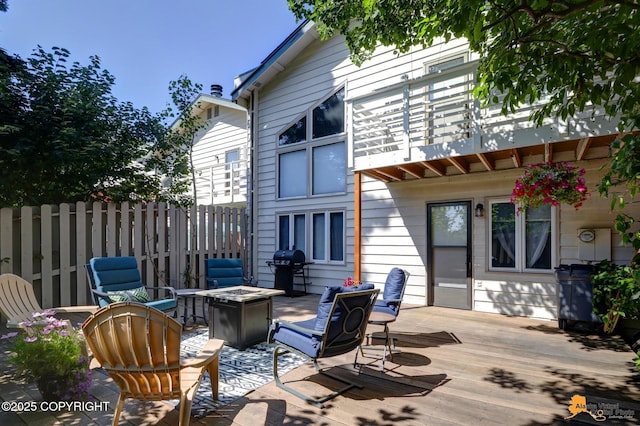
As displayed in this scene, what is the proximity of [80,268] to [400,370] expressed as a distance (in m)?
5.77

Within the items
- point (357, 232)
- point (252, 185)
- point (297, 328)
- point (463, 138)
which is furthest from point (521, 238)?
point (252, 185)

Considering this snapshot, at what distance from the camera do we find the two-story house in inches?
209

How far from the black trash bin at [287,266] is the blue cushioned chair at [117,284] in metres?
3.18

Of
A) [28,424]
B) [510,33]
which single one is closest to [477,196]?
[510,33]

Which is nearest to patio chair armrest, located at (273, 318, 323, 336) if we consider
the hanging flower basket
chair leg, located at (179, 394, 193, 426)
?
chair leg, located at (179, 394, 193, 426)

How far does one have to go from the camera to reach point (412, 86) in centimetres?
574

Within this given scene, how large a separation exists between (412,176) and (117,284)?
18.7ft

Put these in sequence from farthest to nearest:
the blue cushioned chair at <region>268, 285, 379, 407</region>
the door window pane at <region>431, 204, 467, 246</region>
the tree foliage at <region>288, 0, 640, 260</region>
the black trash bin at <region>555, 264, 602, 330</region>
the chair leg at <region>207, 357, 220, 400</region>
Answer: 1. the door window pane at <region>431, 204, 467, 246</region>
2. the black trash bin at <region>555, 264, 602, 330</region>
3. the blue cushioned chair at <region>268, 285, 379, 407</region>
4. the chair leg at <region>207, 357, 220, 400</region>
5. the tree foliage at <region>288, 0, 640, 260</region>

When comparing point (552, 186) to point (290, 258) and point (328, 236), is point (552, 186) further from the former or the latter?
point (290, 258)

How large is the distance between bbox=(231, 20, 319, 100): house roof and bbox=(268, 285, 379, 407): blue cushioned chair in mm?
Answer: 7000

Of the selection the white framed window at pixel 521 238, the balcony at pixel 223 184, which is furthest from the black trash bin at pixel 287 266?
the white framed window at pixel 521 238

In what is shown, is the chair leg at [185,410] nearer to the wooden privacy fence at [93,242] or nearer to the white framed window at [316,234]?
the wooden privacy fence at [93,242]

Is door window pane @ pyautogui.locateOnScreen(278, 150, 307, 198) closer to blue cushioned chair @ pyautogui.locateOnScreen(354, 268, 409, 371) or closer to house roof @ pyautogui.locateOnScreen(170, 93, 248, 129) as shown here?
house roof @ pyautogui.locateOnScreen(170, 93, 248, 129)

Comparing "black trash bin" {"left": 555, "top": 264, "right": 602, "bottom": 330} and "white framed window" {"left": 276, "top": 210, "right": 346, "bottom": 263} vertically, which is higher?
"white framed window" {"left": 276, "top": 210, "right": 346, "bottom": 263}
